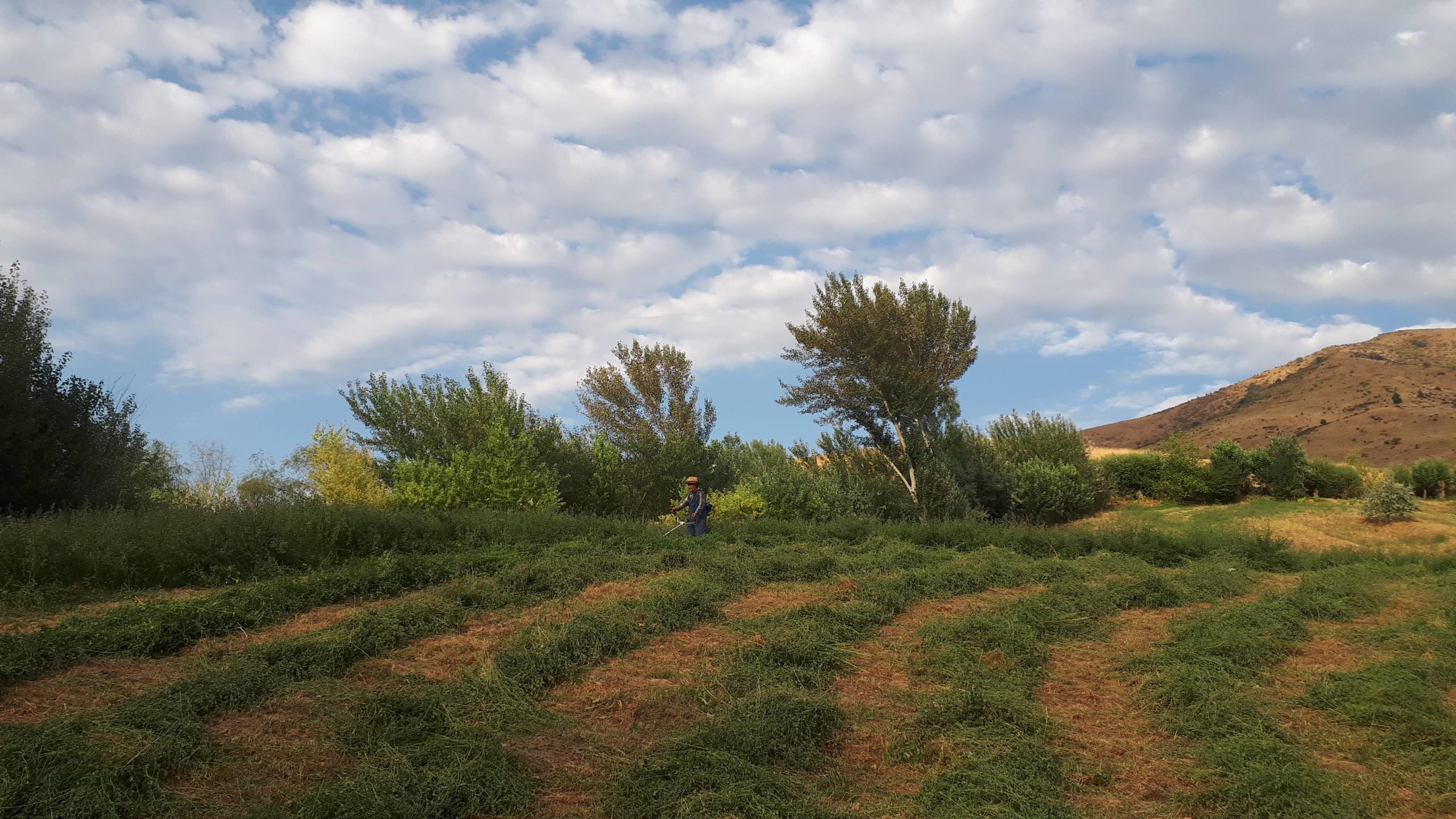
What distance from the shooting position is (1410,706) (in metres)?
5.92

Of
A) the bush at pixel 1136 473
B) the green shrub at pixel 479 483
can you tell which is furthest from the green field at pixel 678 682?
the bush at pixel 1136 473

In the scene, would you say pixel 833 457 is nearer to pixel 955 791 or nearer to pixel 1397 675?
pixel 1397 675

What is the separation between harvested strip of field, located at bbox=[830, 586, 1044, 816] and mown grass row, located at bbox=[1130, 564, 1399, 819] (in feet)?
5.59

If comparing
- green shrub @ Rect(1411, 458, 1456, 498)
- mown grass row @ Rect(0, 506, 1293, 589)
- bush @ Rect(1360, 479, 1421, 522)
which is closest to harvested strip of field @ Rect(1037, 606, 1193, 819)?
mown grass row @ Rect(0, 506, 1293, 589)

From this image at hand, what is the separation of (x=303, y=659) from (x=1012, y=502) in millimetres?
20528

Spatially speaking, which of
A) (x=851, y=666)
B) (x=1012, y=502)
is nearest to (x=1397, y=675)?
(x=851, y=666)

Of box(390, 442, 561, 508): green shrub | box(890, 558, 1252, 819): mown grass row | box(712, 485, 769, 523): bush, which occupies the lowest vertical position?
box(890, 558, 1252, 819): mown grass row

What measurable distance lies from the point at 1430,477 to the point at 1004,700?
1077 inches

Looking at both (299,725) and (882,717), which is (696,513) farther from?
(299,725)

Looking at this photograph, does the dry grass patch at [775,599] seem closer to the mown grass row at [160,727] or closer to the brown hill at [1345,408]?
the mown grass row at [160,727]

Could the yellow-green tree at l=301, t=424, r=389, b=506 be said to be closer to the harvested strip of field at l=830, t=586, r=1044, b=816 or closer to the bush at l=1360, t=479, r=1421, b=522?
the harvested strip of field at l=830, t=586, r=1044, b=816

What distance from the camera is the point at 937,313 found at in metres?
23.6

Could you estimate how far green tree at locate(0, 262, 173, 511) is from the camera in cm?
1497

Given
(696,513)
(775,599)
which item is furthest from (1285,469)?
(775,599)
